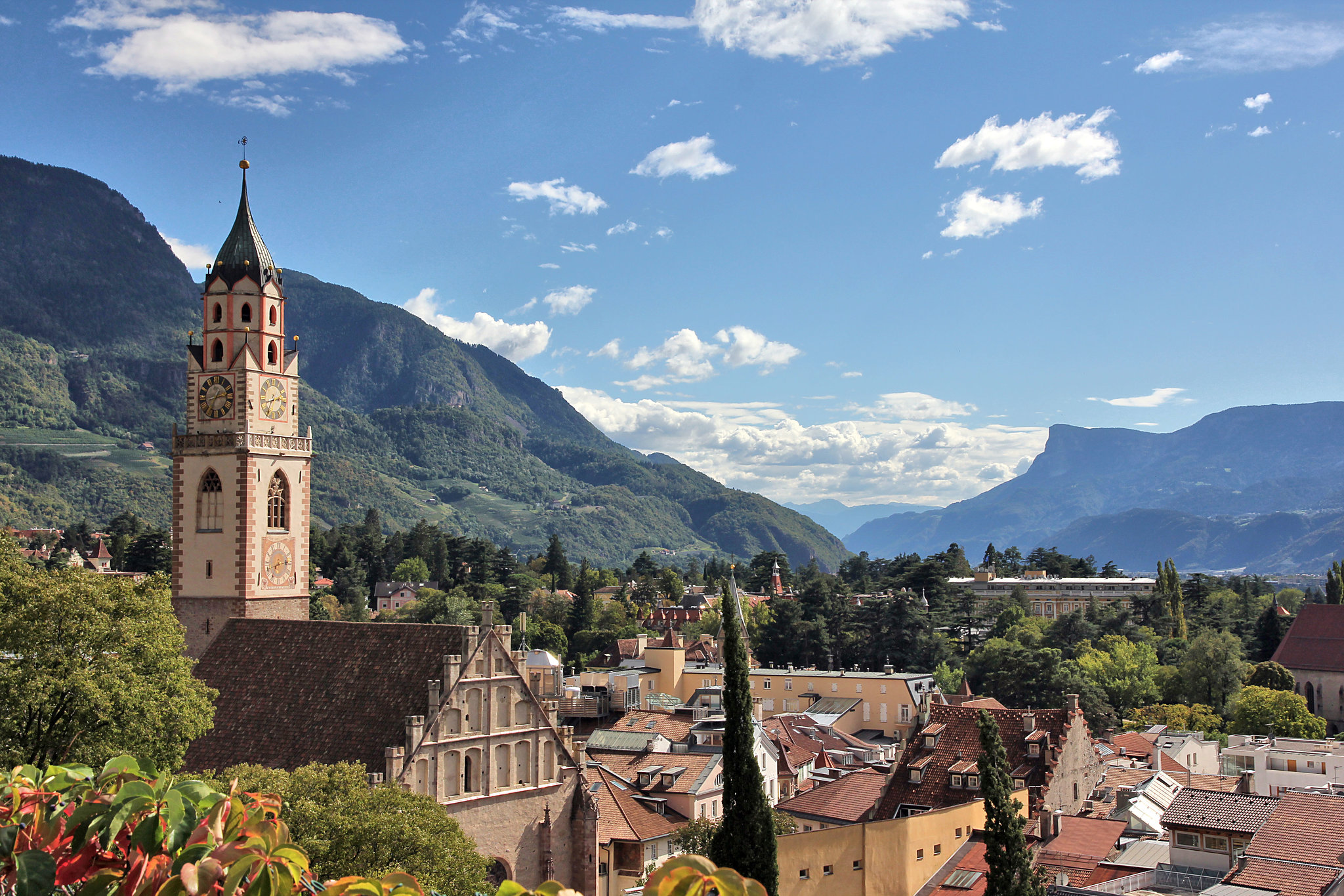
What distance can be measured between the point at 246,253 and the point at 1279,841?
38837mm

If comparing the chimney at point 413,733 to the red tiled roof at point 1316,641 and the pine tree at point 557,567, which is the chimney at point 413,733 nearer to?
the red tiled roof at point 1316,641

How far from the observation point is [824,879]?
34500mm

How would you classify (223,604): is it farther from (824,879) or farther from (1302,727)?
(1302,727)

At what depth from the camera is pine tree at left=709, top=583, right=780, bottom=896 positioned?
32188mm

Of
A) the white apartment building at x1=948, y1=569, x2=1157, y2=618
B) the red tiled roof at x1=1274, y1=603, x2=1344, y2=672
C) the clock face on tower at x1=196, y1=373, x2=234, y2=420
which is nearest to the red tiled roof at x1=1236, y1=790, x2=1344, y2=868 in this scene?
the clock face on tower at x1=196, y1=373, x2=234, y2=420

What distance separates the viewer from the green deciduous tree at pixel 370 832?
24.6 meters

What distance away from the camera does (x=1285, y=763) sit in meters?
62.6

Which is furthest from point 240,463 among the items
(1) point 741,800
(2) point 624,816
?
(2) point 624,816

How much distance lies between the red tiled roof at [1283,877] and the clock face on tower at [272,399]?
111 ft

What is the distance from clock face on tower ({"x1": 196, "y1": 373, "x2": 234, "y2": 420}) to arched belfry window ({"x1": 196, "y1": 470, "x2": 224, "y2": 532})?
2.13 metres

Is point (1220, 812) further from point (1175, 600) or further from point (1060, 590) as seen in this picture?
point (1060, 590)

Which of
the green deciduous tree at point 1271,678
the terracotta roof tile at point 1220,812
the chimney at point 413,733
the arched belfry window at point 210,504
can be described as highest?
the arched belfry window at point 210,504

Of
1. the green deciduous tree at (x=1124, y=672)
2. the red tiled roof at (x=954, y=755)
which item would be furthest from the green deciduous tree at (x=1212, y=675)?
the red tiled roof at (x=954, y=755)

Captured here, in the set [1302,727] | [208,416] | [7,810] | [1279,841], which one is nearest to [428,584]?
[1302,727]
